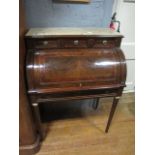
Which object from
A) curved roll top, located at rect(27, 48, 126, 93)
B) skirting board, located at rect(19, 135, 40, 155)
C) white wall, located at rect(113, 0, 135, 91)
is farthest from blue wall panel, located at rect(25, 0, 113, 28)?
skirting board, located at rect(19, 135, 40, 155)

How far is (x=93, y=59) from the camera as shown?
5.62ft

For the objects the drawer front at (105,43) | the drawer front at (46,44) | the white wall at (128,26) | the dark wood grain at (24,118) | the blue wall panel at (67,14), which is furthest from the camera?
the white wall at (128,26)

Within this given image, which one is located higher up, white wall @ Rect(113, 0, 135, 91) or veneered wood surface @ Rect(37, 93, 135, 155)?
white wall @ Rect(113, 0, 135, 91)

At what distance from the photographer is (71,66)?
1.65 meters

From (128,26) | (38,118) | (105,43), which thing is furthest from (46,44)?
(128,26)

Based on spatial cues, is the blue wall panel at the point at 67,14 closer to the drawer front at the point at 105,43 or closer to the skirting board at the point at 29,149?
the drawer front at the point at 105,43

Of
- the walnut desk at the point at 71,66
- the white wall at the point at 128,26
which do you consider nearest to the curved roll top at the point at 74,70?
the walnut desk at the point at 71,66

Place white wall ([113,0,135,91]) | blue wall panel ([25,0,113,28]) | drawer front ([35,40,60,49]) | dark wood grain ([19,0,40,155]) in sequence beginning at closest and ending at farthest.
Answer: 1. dark wood grain ([19,0,40,155])
2. drawer front ([35,40,60,49])
3. blue wall panel ([25,0,113,28])
4. white wall ([113,0,135,91])

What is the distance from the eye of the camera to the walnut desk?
1598 mm

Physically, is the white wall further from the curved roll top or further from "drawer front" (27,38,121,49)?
the curved roll top

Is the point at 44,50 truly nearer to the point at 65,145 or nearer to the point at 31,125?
the point at 31,125

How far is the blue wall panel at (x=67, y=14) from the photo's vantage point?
6.26ft

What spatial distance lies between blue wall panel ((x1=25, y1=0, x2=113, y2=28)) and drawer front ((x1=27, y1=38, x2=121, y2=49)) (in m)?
0.40
